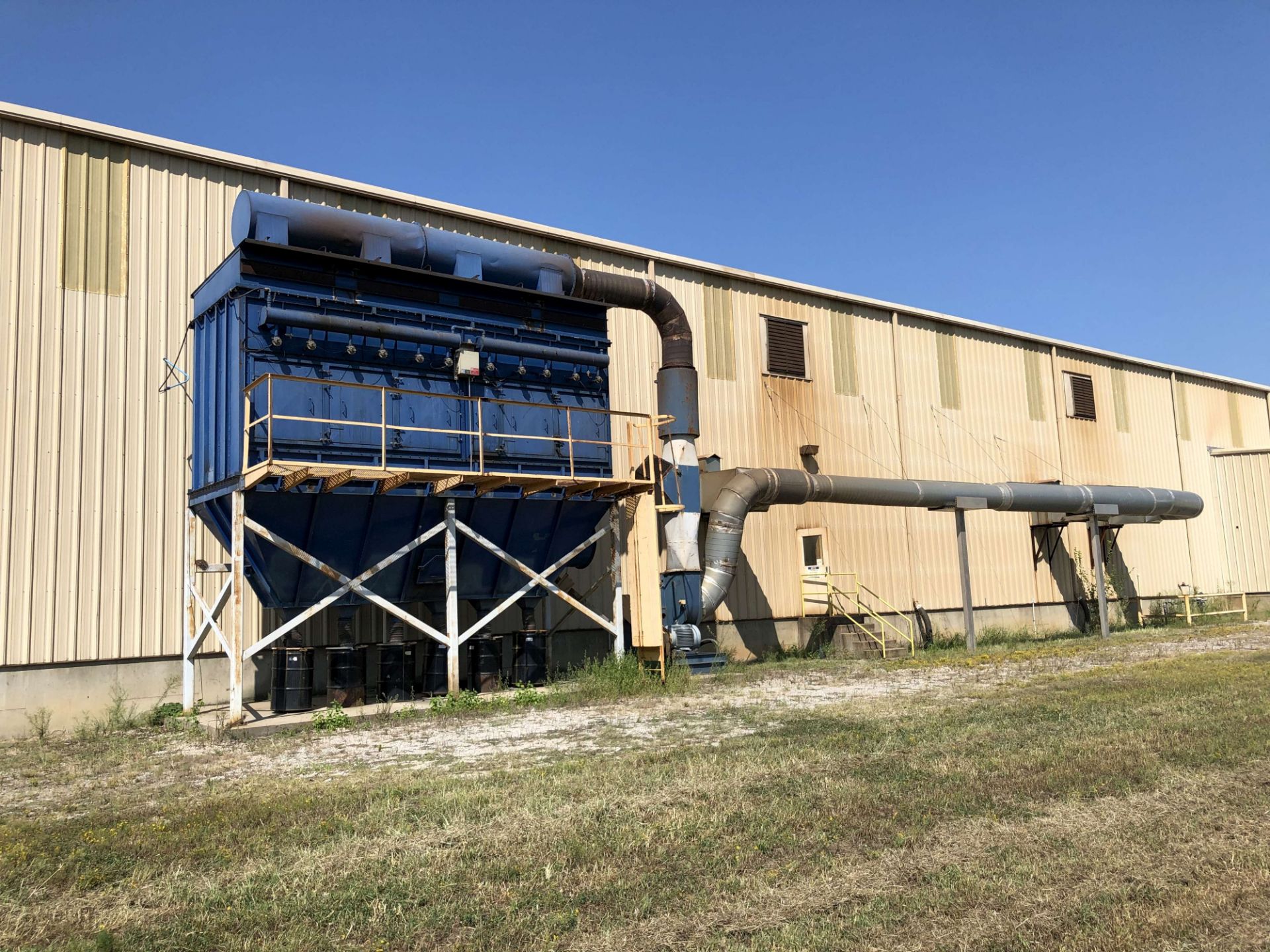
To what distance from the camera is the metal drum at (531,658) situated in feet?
54.3

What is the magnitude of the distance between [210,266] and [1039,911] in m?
16.1

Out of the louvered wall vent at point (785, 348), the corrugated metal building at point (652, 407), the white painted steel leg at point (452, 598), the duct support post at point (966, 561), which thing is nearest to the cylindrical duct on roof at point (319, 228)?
the corrugated metal building at point (652, 407)

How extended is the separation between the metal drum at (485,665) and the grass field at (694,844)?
4964mm

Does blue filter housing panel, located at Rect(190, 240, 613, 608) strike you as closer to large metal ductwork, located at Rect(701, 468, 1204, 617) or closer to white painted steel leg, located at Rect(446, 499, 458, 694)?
white painted steel leg, located at Rect(446, 499, 458, 694)

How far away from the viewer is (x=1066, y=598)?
3053 centimetres

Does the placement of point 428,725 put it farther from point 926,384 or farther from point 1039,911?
point 926,384

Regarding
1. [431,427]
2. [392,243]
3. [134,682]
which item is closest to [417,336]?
[431,427]

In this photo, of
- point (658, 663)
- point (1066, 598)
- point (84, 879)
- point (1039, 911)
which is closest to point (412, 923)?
point (84, 879)

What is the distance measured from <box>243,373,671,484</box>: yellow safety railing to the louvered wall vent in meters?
5.88

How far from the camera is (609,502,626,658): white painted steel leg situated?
56.4ft

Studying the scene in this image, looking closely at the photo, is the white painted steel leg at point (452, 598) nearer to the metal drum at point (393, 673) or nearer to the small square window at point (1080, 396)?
the metal drum at point (393, 673)

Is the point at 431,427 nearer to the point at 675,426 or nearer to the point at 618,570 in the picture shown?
the point at 618,570

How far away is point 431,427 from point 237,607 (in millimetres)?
4497

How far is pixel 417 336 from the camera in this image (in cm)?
1593
